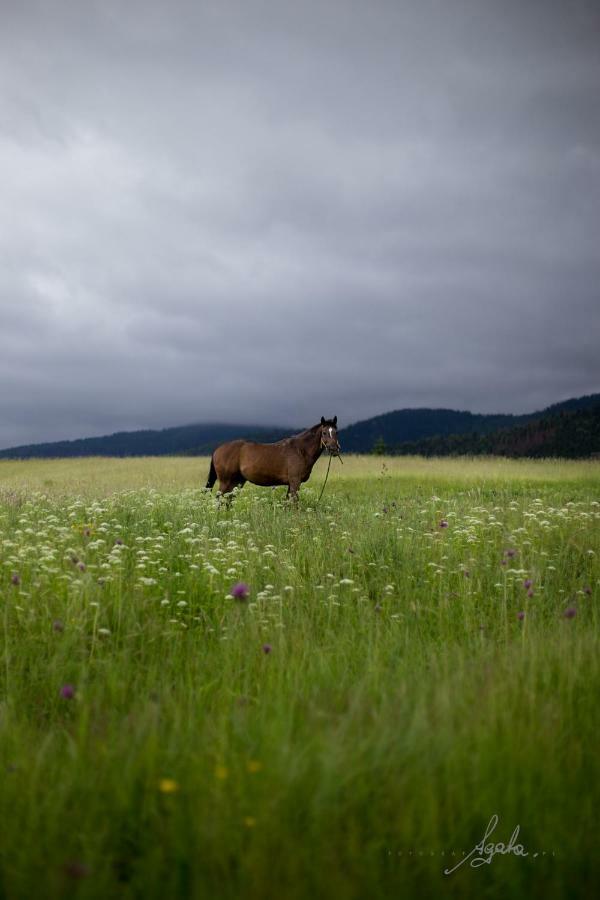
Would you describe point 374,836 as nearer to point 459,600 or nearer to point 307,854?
point 307,854

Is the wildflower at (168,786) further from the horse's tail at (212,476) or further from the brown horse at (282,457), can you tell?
the horse's tail at (212,476)

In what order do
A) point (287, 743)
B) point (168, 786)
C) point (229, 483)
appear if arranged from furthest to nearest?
point (229, 483) → point (287, 743) → point (168, 786)

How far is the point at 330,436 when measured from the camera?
1498 centimetres

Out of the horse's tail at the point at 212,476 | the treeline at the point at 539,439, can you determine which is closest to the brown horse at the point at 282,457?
the horse's tail at the point at 212,476

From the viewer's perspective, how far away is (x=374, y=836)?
266cm

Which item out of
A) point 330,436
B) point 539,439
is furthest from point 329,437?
point 539,439

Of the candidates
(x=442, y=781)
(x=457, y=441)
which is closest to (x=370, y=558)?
(x=442, y=781)

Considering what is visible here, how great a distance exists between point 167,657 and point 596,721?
3.70 meters

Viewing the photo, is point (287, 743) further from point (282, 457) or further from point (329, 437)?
point (282, 457)

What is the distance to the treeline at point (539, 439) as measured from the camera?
144 metres

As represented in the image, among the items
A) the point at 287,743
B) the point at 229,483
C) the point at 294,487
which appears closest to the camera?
the point at 287,743

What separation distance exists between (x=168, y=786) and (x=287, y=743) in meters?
0.64

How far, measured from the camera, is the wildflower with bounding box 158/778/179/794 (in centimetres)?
271

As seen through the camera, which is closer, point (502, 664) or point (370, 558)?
point (502, 664)
